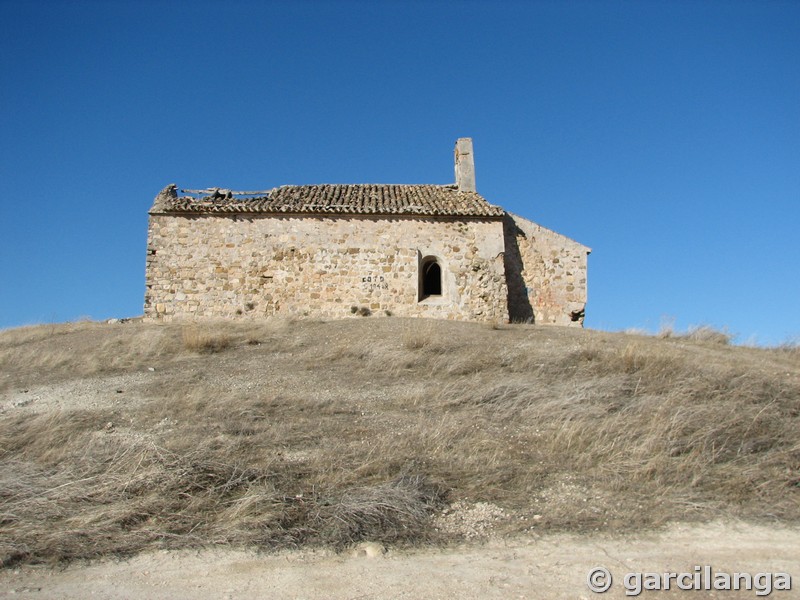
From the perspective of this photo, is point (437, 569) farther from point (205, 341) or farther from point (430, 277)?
Result: point (430, 277)

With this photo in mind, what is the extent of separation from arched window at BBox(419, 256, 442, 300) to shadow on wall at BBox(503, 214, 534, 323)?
2132 millimetres

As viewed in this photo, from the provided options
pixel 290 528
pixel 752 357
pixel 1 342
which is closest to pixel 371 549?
pixel 290 528

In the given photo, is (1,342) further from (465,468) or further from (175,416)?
(465,468)

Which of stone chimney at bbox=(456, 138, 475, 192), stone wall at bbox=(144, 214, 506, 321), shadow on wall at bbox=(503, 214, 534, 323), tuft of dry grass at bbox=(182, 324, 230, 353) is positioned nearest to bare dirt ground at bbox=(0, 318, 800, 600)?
tuft of dry grass at bbox=(182, 324, 230, 353)

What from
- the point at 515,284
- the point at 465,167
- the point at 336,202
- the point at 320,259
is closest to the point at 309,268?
the point at 320,259

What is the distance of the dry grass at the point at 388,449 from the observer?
18.3ft

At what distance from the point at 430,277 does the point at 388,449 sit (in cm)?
1257

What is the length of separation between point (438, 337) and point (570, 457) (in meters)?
6.16

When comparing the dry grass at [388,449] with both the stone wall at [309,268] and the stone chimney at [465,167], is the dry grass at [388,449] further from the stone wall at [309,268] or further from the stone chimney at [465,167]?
the stone chimney at [465,167]

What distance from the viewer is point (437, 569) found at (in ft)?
15.7

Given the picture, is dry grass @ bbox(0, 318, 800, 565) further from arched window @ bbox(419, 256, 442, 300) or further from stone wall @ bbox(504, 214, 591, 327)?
stone wall @ bbox(504, 214, 591, 327)

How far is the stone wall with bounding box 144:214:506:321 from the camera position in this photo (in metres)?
17.8

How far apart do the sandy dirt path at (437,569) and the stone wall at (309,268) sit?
12.8 metres

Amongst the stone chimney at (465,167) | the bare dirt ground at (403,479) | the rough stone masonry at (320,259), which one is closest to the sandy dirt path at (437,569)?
the bare dirt ground at (403,479)
